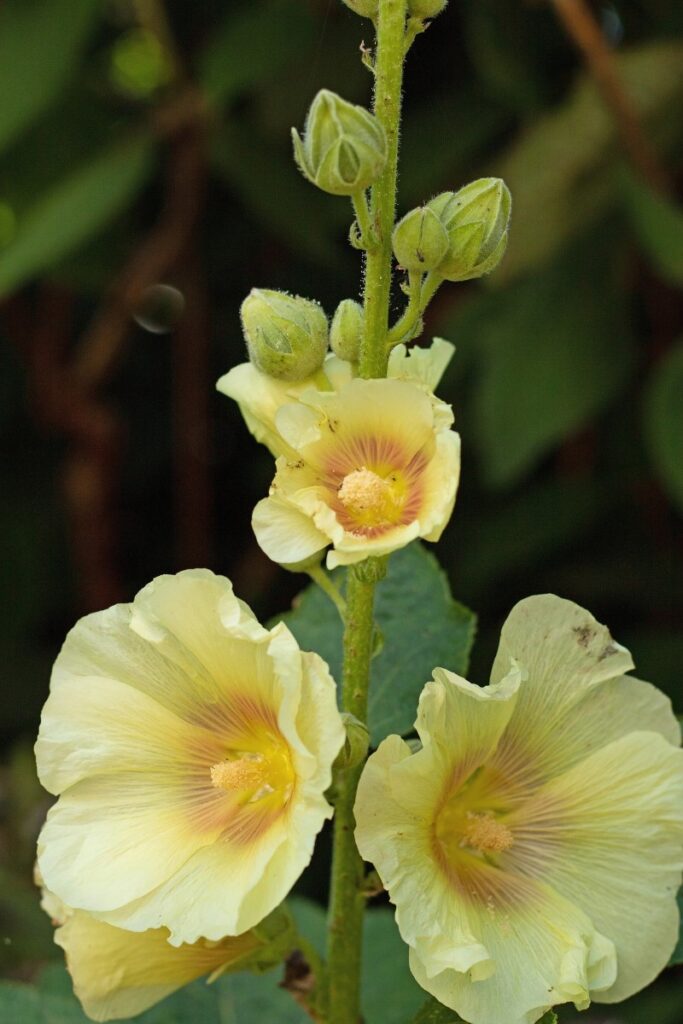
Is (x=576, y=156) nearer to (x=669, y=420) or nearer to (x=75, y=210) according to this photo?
(x=669, y=420)

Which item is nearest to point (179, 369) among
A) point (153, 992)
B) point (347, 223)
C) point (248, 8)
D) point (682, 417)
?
point (347, 223)

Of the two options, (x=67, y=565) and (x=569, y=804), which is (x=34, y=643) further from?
(x=569, y=804)

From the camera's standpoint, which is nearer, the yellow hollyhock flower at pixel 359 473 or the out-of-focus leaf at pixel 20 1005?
the yellow hollyhock flower at pixel 359 473

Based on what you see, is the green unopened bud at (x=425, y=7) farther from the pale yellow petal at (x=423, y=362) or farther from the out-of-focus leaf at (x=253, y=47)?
the out-of-focus leaf at (x=253, y=47)

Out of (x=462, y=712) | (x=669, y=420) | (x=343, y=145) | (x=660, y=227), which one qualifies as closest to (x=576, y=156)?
(x=660, y=227)

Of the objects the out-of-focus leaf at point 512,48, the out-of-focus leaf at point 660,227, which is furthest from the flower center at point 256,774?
the out-of-focus leaf at point 512,48

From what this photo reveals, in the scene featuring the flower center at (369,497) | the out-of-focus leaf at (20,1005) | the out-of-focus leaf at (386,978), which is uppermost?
the flower center at (369,497)

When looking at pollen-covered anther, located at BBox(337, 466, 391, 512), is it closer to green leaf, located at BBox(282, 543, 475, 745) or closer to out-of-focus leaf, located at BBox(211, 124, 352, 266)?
green leaf, located at BBox(282, 543, 475, 745)
